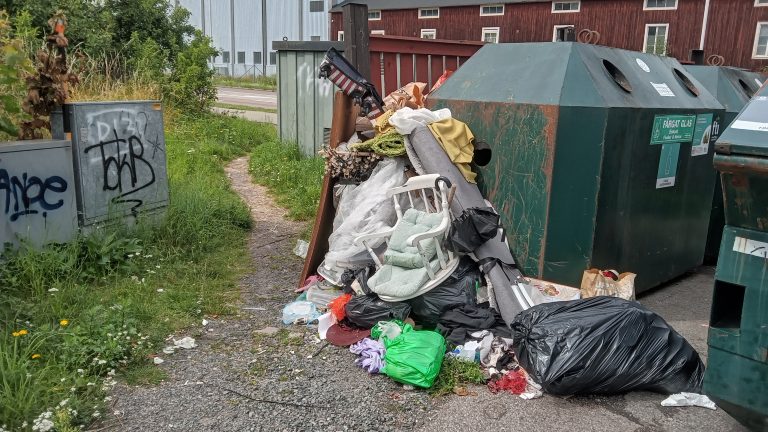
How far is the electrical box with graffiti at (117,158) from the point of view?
5.00 meters

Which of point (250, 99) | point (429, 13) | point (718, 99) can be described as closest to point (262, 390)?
point (718, 99)

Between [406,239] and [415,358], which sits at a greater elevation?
[406,239]

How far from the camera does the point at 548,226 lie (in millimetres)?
4301

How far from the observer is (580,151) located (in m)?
4.20

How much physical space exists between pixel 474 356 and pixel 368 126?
2.15 metres

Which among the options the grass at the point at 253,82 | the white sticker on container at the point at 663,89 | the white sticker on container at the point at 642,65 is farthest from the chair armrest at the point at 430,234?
the grass at the point at 253,82

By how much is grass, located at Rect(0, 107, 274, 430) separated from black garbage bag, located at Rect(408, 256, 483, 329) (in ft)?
4.60

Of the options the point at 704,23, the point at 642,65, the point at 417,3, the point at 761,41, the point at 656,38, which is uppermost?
the point at 417,3

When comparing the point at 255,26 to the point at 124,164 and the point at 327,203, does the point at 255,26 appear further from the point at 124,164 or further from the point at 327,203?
the point at 327,203

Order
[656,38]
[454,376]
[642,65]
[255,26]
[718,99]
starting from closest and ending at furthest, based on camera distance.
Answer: [454,376] < [642,65] < [718,99] < [656,38] < [255,26]

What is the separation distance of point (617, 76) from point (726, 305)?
2.61m

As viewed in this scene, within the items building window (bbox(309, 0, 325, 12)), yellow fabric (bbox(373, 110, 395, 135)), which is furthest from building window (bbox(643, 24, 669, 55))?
yellow fabric (bbox(373, 110, 395, 135))

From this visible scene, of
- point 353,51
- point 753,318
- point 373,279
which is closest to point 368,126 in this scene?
point 353,51

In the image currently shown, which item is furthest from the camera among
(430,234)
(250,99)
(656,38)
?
(656,38)
